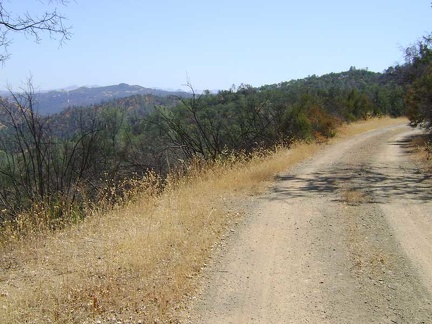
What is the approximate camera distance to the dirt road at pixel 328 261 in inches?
162

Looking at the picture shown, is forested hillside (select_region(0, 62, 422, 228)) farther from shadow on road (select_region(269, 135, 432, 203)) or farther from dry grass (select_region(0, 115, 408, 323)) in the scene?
shadow on road (select_region(269, 135, 432, 203))

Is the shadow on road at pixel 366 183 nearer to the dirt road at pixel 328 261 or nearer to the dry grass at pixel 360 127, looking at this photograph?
the dirt road at pixel 328 261

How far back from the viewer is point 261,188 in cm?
1005

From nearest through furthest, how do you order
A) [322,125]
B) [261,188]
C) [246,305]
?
[246,305] < [261,188] < [322,125]

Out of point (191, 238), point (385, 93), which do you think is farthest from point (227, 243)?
point (385, 93)

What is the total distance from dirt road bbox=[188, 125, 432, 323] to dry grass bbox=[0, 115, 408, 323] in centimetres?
41

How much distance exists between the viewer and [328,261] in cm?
535

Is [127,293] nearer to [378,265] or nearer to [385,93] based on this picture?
[378,265]

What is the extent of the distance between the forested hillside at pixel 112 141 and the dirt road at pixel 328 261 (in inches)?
120

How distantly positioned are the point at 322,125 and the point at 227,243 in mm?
19490

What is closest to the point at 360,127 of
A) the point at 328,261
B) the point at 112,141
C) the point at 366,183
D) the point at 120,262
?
the point at 112,141

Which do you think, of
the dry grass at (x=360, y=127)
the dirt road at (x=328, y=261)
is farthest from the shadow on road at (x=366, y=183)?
the dry grass at (x=360, y=127)

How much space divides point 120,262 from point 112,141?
28.5 m

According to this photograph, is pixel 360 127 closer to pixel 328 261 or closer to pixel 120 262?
pixel 328 261
